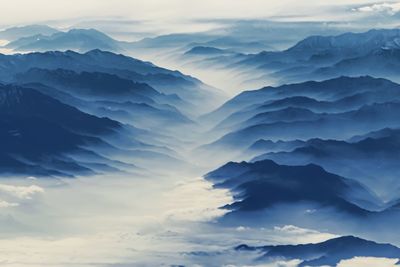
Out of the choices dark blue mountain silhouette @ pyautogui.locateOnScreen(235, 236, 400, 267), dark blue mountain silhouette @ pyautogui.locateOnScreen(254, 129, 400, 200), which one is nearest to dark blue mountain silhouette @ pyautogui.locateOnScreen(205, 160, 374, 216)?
dark blue mountain silhouette @ pyautogui.locateOnScreen(254, 129, 400, 200)

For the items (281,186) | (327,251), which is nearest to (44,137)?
(281,186)

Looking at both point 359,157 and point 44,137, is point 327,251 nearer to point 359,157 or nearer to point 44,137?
point 359,157

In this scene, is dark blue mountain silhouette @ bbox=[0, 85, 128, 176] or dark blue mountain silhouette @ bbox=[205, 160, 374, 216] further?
dark blue mountain silhouette @ bbox=[0, 85, 128, 176]

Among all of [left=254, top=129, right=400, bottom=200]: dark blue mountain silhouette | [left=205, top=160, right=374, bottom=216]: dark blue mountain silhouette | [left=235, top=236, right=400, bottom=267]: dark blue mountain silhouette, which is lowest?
[left=235, top=236, right=400, bottom=267]: dark blue mountain silhouette

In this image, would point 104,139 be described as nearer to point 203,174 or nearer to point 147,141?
point 147,141

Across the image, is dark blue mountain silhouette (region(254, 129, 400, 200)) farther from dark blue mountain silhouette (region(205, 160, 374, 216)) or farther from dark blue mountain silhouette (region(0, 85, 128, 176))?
dark blue mountain silhouette (region(0, 85, 128, 176))

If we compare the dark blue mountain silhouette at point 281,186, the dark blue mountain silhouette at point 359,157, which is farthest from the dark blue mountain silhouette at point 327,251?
the dark blue mountain silhouette at point 359,157

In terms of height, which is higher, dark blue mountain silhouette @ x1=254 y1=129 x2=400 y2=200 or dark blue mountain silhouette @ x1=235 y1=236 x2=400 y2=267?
dark blue mountain silhouette @ x1=254 y1=129 x2=400 y2=200

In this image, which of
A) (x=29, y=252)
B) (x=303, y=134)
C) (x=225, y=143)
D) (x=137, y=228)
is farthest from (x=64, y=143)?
(x=29, y=252)

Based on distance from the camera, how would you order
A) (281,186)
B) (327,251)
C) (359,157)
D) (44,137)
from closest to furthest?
1. (327,251)
2. (281,186)
3. (359,157)
4. (44,137)
